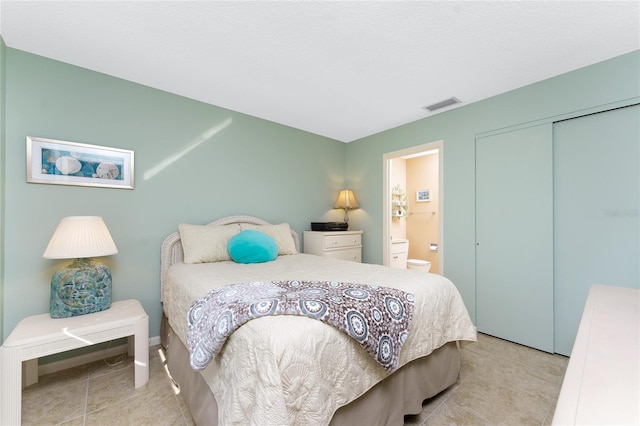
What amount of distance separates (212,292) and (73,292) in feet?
3.89

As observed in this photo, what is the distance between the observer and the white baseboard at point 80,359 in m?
2.06

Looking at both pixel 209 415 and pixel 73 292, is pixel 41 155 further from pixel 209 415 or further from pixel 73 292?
pixel 209 415

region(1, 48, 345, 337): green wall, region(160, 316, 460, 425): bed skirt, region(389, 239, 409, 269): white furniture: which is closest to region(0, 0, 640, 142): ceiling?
region(1, 48, 345, 337): green wall

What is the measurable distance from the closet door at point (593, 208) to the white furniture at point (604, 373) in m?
1.51

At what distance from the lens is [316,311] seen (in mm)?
1174

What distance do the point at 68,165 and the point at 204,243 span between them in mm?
1199

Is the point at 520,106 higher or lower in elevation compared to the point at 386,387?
higher

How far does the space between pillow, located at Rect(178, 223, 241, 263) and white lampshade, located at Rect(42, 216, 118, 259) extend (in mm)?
613

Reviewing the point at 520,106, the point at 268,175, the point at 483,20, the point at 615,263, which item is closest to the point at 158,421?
the point at 268,175

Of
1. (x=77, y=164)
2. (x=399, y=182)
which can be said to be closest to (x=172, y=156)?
(x=77, y=164)

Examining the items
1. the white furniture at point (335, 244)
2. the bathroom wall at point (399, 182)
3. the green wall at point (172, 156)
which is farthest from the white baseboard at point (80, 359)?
the bathroom wall at point (399, 182)

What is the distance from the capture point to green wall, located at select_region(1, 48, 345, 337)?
6.57 ft

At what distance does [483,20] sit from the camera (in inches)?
67.2

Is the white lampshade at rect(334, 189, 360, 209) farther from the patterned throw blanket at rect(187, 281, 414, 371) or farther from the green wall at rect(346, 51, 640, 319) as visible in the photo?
the patterned throw blanket at rect(187, 281, 414, 371)
